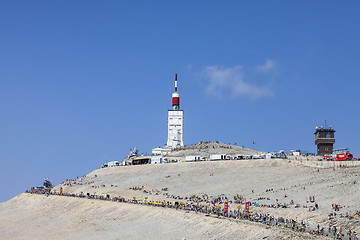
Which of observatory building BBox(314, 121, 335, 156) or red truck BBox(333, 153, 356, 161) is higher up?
observatory building BBox(314, 121, 335, 156)

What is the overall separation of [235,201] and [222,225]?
15.0 meters

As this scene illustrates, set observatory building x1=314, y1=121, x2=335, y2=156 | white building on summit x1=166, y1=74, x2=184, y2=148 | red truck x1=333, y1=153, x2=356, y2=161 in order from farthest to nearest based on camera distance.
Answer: white building on summit x1=166, y1=74, x2=184, y2=148 → observatory building x1=314, y1=121, x2=335, y2=156 → red truck x1=333, y1=153, x2=356, y2=161

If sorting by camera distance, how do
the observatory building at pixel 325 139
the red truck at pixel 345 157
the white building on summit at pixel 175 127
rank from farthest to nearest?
the white building on summit at pixel 175 127, the observatory building at pixel 325 139, the red truck at pixel 345 157

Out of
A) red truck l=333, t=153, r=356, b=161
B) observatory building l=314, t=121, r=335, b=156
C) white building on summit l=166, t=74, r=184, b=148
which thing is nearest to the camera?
red truck l=333, t=153, r=356, b=161

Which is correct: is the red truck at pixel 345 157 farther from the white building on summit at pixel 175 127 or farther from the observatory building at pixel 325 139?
the white building on summit at pixel 175 127

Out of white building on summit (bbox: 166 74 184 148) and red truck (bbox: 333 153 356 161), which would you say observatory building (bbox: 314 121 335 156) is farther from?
white building on summit (bbox: 166 74 184 148)

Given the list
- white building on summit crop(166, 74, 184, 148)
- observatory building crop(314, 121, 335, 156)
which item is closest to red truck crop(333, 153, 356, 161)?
observatory building crop(314, 121, 335, 156)

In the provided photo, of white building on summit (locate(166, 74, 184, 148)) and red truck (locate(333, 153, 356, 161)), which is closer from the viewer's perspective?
red truck (locate(333, 153, 356, 161))

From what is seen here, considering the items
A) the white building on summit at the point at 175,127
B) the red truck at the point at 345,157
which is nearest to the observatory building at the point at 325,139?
the red truck at the point at 345,157

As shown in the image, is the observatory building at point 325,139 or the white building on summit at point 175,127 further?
the white building on summit at point 175,127

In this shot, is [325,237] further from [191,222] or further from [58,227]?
[58,227]

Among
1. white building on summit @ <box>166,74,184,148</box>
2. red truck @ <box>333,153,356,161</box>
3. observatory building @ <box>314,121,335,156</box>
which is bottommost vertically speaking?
red truck @ <box>333,153,356,161</box>

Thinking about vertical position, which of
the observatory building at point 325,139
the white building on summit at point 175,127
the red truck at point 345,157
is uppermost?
the white building on summit at point 175,127

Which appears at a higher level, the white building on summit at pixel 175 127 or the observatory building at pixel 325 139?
the white building on summit at pixel 175 127
